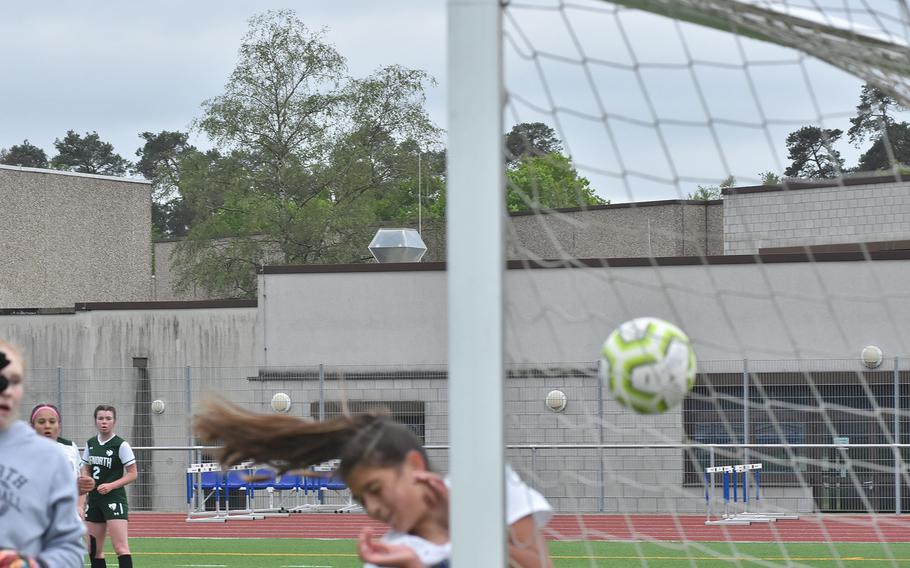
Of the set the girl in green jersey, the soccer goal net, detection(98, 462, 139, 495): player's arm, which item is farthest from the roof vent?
detection(98, 462, 139, 495): player's arm

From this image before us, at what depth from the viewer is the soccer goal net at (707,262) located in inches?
136

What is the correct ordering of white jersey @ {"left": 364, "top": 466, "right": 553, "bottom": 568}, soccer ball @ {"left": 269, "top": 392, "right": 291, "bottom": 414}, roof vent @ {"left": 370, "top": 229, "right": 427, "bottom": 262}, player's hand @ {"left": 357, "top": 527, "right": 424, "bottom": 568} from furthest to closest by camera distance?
roof vent @ {"left": 370, "top": 229, "right": 427, "bottom": 262}
soccer ball @ {"left": 269, "top": 392, "right": 291, "bottom": 414}
white jersey @ {"left": 364, "top": 466, "right": 553, "bottom": 568}
player's hand @ {"left": 357, "top": 527, "right": 424, "bottom": 568}

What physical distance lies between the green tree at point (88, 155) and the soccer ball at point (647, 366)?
234 ft

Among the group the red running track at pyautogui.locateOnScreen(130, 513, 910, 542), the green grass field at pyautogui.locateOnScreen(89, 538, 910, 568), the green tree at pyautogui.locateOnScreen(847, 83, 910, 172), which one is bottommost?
the red running track at pyautogui.locateOnScreen(130, 513, 910, 542)

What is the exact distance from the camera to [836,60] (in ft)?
13.8

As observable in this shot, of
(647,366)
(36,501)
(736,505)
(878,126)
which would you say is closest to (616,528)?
(736,505)

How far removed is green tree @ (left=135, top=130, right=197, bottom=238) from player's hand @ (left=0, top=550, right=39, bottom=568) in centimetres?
3704

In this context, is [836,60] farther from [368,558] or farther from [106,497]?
[106,497]

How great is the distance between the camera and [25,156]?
6788 cm

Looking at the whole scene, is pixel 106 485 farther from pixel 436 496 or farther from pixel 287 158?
pixel 287 158

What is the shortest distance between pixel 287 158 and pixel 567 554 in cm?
2435

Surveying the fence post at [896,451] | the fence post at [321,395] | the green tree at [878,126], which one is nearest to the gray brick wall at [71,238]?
the fence post at [321,395]

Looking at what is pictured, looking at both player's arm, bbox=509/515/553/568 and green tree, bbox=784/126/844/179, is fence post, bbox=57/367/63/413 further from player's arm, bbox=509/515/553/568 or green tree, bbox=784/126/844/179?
player's arm, bbox=509/515/553/568

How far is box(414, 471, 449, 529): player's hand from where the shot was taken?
3137 millimetres
